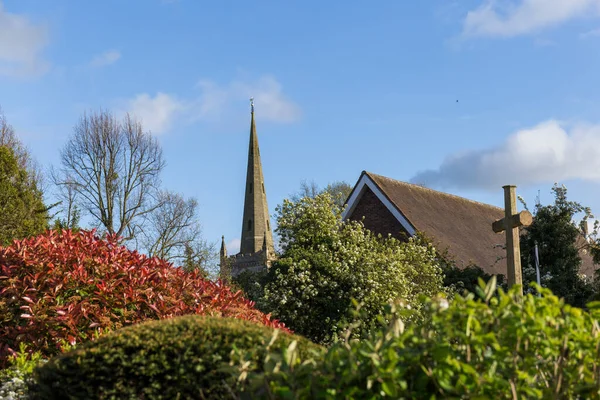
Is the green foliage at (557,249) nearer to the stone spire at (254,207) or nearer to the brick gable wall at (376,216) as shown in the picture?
the brick gable wall at (376,216)

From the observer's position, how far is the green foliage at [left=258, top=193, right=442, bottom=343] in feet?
44.6

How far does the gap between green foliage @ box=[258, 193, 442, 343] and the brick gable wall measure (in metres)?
5.29

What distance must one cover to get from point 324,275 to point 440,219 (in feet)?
35.3

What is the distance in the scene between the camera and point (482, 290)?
3926mm

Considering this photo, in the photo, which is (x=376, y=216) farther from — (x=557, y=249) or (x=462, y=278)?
(x=557, y=249)

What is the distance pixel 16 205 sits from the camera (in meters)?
21.0

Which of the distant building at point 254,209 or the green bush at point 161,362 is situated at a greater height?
the distant building at point 254,209

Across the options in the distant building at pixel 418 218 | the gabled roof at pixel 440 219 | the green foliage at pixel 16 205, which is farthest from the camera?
the gabled roof at pixel 440 219

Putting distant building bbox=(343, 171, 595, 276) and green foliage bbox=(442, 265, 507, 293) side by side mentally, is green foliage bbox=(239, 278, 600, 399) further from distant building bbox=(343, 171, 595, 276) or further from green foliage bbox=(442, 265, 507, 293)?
distant building bbox=(343, 171, 595, 276)

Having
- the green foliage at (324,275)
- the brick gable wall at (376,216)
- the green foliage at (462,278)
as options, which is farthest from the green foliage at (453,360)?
the brick gable wall at (376,216)

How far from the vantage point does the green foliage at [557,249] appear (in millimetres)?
19422

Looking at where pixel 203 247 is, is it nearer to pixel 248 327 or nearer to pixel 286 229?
pixel 286 229

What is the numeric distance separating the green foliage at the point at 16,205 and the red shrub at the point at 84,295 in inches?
495

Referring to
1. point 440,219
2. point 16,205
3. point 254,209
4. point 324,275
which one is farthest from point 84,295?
point 254,209
